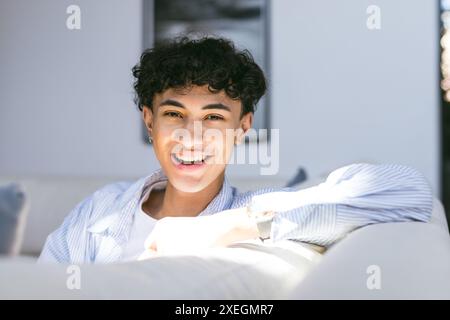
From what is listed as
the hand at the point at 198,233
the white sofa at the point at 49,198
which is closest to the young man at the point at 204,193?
the hand at the point at 198,233

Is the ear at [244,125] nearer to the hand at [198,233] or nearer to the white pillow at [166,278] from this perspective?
the hand at [198,233]

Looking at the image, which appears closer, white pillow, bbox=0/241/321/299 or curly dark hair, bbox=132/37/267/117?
white pillow, bbox=0/241/321/299

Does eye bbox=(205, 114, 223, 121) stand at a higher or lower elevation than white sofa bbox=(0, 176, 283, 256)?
higher

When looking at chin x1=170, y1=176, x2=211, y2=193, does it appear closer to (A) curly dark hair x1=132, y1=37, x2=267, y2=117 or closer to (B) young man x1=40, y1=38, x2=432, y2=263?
(B) young man x1=40, y1=38, x2=432, y2=263

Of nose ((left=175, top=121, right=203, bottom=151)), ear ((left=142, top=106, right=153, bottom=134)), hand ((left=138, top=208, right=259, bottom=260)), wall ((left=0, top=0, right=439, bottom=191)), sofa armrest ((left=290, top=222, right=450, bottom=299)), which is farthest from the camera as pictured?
wall ((left=0, top=0, right=439, bottom=191))

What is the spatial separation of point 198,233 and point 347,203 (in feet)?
0.93

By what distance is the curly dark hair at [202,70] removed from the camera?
5.10 ft

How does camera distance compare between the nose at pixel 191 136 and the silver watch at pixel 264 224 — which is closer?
the silver watch at pixel 264 224

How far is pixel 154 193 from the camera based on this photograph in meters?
1.77

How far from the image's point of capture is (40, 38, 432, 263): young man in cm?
123

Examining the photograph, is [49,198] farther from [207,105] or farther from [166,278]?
[166,278]

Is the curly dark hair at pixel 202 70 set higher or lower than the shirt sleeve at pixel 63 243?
higher

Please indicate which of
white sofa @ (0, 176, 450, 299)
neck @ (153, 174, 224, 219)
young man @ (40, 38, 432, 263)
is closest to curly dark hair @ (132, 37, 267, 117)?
young man @ (40, 38, 432, 263)

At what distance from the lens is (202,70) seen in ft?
5.11
